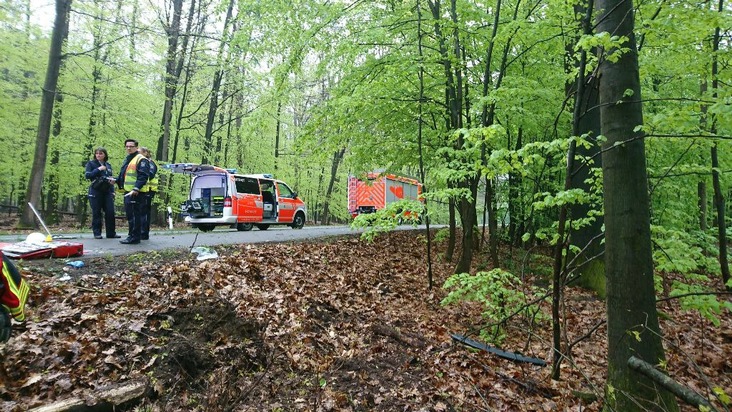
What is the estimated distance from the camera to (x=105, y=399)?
2.92 metres

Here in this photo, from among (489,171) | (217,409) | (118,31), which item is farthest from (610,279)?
(118,31)

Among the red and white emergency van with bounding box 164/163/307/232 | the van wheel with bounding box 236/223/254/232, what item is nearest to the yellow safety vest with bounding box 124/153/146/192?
the red and white emergency van with bounding box 164/163/307/232

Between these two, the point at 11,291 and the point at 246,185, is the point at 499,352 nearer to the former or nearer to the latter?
the point at 11,291

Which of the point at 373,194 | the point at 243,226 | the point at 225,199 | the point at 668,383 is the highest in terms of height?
the point at 373,194

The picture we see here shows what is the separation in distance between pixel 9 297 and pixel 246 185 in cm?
1076

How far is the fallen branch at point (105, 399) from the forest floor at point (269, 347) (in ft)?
0.07

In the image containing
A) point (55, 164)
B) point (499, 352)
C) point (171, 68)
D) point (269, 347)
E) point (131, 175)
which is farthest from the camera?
point (171, 68)

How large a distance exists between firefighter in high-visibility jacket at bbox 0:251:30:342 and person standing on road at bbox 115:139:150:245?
5.41m

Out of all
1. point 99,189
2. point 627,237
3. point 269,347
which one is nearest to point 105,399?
point 269,347

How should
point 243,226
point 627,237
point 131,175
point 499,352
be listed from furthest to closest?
point 243,226 < point 131,175 < point 499,352 < point 627,237

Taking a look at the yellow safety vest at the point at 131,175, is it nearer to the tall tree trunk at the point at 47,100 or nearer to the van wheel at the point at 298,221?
the tall tree trunk at the point at 47,100

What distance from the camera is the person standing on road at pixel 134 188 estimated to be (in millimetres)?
7516

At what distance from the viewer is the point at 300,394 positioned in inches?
141

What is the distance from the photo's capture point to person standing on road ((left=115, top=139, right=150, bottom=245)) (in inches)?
296
